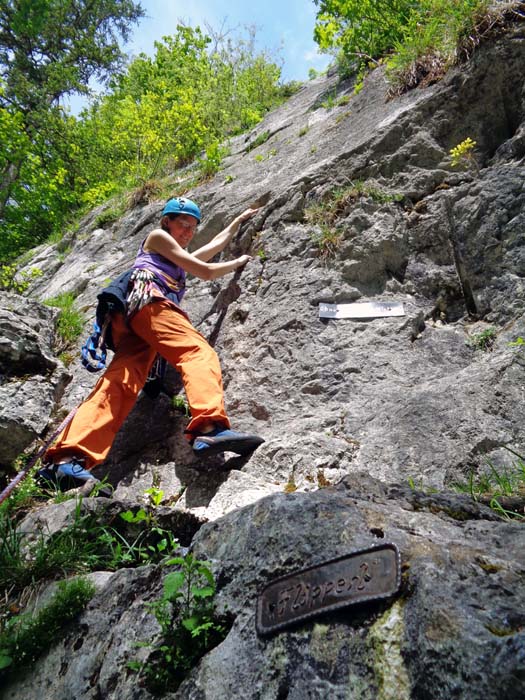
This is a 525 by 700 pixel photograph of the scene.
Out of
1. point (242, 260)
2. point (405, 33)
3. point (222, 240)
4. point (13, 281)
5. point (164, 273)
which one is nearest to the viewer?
point (164, 273)

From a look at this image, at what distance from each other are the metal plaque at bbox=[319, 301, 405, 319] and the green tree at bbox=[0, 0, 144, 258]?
9.11m

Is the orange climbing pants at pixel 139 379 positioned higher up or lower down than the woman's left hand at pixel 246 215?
lower down

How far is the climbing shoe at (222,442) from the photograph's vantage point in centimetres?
323

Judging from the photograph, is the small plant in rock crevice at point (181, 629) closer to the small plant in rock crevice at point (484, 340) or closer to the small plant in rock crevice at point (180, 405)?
the small plant in rock crevice at point (180, 405)

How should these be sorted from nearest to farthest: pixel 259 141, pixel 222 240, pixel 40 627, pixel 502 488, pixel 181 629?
pixel 181 629 < pixel 40 627 < pixel 502 488 < pixel 222 240 < pixel 259 141

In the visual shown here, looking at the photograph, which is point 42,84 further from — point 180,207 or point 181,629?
point 181,629

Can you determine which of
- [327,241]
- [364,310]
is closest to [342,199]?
[327,241]

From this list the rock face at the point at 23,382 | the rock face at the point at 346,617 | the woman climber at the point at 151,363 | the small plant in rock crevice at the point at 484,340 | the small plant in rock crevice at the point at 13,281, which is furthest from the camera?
the small plant in rock crevice at the point at 13,281

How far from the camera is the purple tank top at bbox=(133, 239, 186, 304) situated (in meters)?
Result: 4.12

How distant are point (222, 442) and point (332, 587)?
5.42ft

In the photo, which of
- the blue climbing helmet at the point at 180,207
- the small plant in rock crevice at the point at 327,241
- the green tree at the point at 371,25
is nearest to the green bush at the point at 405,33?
the green tree at the point at 371,25

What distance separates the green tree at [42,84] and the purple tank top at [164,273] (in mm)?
7976

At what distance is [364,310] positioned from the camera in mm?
3973

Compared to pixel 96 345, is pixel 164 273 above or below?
above
